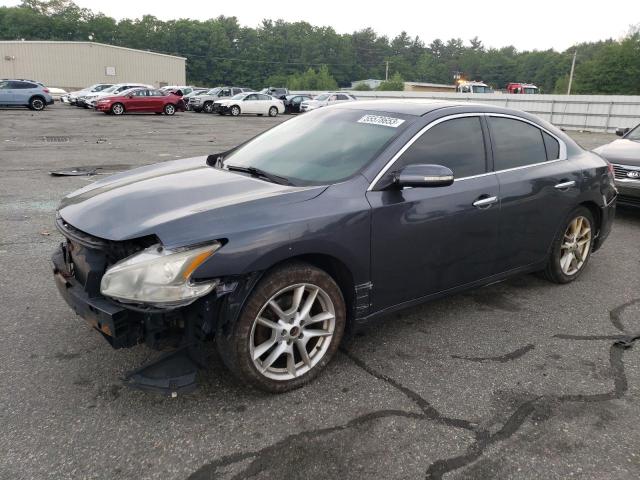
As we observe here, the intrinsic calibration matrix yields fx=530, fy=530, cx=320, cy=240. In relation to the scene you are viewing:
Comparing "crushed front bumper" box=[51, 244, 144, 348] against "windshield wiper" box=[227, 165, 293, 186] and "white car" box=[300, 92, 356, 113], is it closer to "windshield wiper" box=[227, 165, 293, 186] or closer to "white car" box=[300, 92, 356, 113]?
"windshield wiper" box=[227, 165, 293, 186]

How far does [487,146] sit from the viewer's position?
3.88 m

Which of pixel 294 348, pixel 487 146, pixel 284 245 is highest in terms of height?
pixel 487 146

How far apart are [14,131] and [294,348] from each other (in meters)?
18.6

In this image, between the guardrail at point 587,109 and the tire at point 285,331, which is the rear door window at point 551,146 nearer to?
the tire at point 285,331

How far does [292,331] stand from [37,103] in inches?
1258

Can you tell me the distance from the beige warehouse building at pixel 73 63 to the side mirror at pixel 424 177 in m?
61.9

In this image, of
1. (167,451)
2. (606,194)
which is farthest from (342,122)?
(606,194)

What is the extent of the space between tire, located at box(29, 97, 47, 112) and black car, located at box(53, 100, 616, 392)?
3002 centimetres

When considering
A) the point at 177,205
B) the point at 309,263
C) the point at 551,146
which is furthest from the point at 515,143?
the point at 177,205

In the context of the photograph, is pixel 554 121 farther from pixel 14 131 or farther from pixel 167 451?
pixel 167 451

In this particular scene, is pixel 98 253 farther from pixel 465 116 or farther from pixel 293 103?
pixel 293 103

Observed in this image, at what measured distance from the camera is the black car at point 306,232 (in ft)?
8.53

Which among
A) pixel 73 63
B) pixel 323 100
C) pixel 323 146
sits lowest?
pixel 323 146

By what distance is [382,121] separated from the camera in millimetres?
3607
